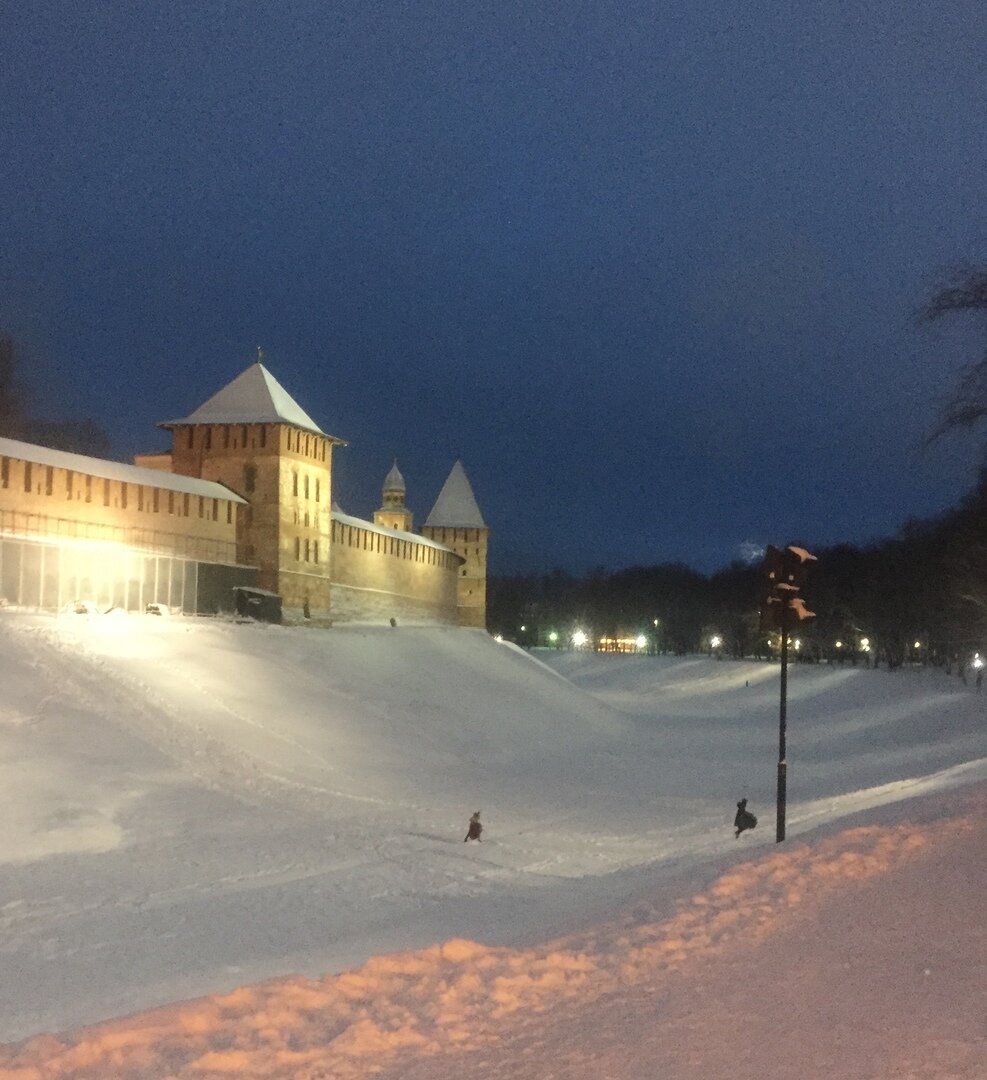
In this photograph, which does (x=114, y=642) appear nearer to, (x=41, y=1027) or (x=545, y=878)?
(x=545, y=878)

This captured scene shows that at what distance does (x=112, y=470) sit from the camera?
30219 millimetres

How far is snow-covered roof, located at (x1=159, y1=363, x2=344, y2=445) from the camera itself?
121 ft

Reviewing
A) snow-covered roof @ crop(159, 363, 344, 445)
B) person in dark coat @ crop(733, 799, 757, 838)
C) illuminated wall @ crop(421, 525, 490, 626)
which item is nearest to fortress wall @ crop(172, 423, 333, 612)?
snow-covered roof @ crop(159, 363, 344, 445)

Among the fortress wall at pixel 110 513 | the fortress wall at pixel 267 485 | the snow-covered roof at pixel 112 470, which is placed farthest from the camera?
the fortress wall at pixel 267 485

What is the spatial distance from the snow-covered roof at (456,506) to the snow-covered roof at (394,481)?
20.9ft

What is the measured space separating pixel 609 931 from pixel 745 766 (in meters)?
22.6

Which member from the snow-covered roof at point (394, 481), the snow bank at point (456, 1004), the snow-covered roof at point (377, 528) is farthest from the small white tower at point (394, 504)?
the snow bank at point (456, 1004)

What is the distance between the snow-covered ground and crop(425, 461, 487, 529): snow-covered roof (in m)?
30.0

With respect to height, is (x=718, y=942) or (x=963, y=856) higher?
(x=963, y=856)

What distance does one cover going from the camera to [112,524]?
29.6 metres

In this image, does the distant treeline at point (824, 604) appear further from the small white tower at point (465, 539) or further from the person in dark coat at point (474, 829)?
the small white tower at point (465, 539)

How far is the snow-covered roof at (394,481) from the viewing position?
69062 millimetres

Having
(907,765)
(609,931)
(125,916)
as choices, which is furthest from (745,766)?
(609,931)

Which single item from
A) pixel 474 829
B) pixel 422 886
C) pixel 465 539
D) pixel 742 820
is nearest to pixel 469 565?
pixel 465 539
